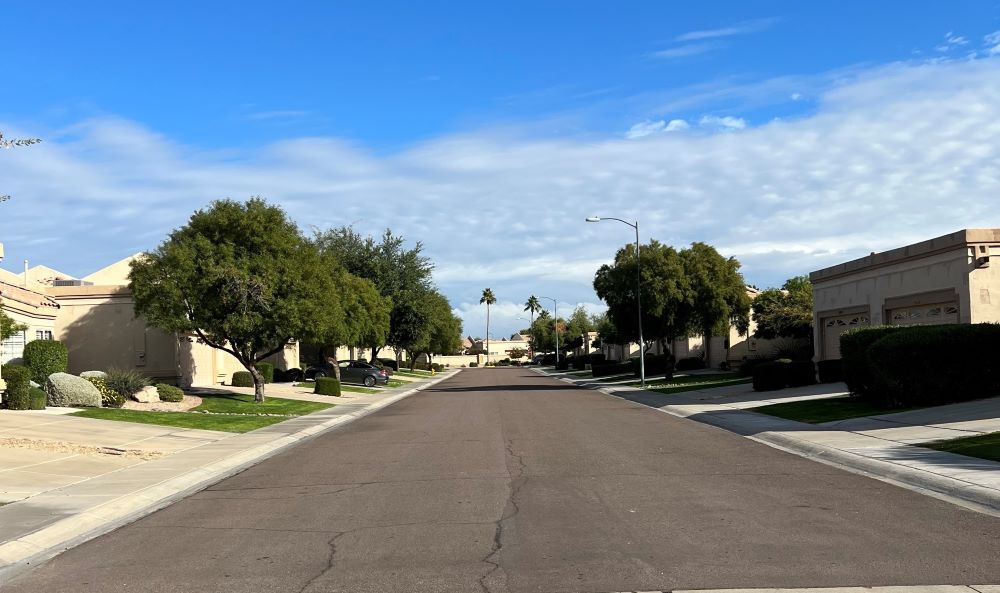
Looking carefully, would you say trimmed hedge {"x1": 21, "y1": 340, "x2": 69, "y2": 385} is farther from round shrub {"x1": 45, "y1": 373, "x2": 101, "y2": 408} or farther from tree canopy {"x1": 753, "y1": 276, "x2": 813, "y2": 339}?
tree canopy {"x1": 753, "y1": 276, "x2": 813, "y2": 339}

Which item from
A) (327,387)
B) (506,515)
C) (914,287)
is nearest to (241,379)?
(327,387)

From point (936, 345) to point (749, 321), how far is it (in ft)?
121

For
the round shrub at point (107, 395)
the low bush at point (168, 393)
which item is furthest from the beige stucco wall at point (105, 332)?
the round shrub at point (107, 395)

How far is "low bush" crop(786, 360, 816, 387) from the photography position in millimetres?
34094

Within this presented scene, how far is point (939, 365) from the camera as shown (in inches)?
871

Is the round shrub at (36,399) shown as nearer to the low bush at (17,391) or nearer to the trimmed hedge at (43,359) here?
the low bush at (17,391)

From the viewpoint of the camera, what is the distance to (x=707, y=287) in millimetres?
47062

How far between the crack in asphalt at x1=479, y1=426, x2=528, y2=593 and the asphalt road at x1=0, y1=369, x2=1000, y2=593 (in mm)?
35

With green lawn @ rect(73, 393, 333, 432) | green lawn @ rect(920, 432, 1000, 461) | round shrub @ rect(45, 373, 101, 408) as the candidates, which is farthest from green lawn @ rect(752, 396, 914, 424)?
round shrub @ rect(45, 373, 101, 408)

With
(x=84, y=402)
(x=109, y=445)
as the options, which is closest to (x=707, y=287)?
(x=84, y=402)

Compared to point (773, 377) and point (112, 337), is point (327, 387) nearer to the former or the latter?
point (112, 337)

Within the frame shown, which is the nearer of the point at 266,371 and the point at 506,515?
the point at 506,515

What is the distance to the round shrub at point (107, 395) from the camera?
2792cm

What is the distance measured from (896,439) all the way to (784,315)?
124 ft
